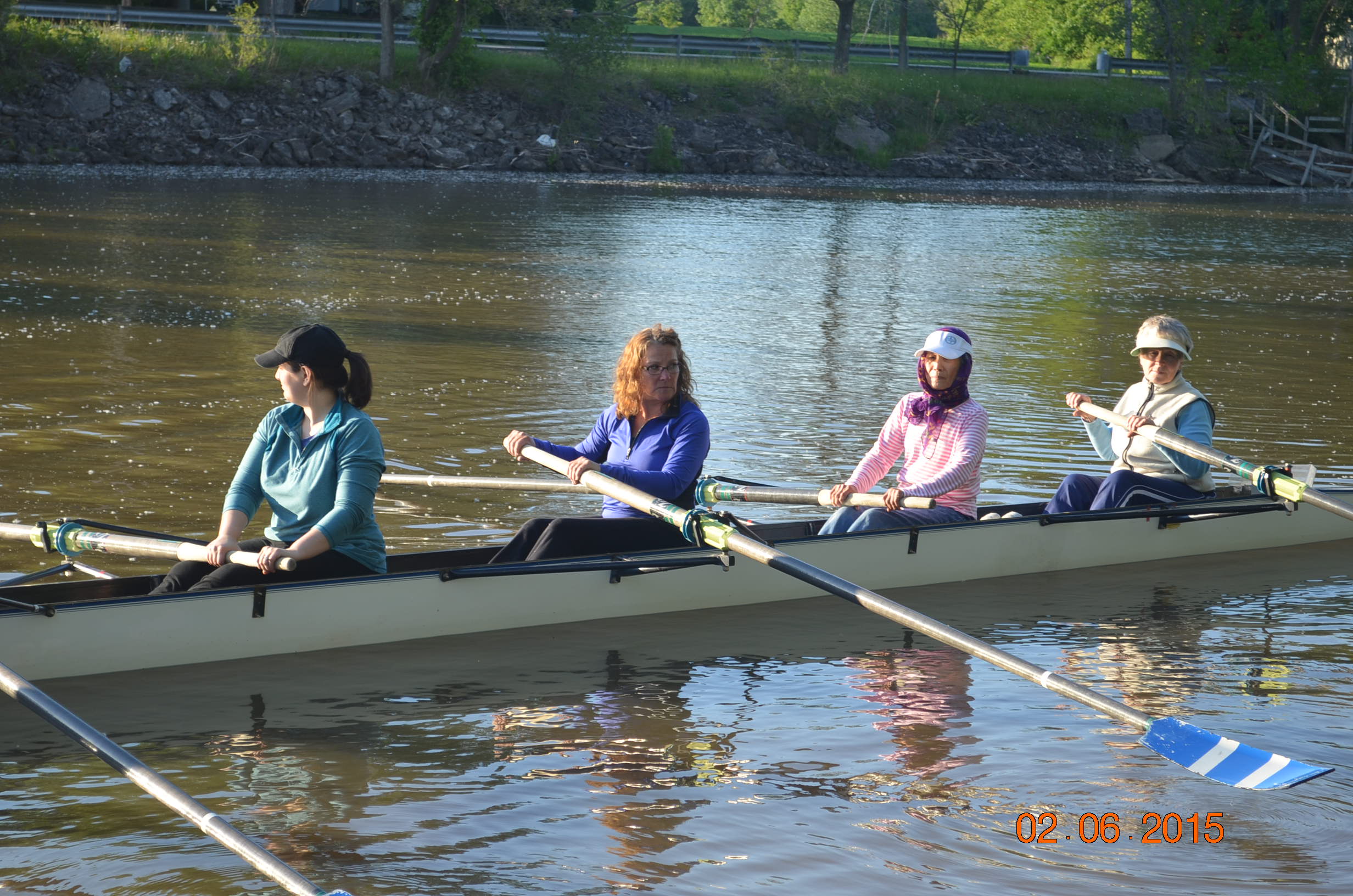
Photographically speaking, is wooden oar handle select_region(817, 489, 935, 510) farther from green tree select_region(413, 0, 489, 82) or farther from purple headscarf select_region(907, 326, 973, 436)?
green tree select_region(413, 0, 489, 82)

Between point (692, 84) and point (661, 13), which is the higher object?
point (661, 13)

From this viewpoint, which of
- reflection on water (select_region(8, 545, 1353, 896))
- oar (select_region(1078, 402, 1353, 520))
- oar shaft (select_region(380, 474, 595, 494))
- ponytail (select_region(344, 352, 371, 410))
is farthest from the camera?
oar shaft (select_region(380, 474, 595, 494))

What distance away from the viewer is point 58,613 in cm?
586

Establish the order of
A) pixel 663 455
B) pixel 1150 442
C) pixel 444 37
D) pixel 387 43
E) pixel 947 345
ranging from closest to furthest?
1. pixel 663 455
2. pixel 947 345
3. pixel 1150 442
4. pixel 387 43
5. pixel 444 37

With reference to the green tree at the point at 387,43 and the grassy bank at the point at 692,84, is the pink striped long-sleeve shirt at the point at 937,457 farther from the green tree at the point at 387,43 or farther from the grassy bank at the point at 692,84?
the green tree at the point at 387,43

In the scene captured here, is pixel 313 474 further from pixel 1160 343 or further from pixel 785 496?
pixel 1160 343

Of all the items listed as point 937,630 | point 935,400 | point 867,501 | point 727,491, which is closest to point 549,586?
point 727,491

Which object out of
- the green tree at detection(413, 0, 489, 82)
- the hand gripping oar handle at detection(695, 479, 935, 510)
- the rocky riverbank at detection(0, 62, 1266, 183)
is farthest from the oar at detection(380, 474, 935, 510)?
the green tree at detection(413, 0, 489, 82)

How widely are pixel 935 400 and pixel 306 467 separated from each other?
3.30 m

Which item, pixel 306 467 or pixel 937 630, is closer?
pixel 937 630

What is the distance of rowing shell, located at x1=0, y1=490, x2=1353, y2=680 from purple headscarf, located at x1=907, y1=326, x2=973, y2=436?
60 cm

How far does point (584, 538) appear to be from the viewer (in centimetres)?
705

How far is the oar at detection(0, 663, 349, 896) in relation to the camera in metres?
3.94
